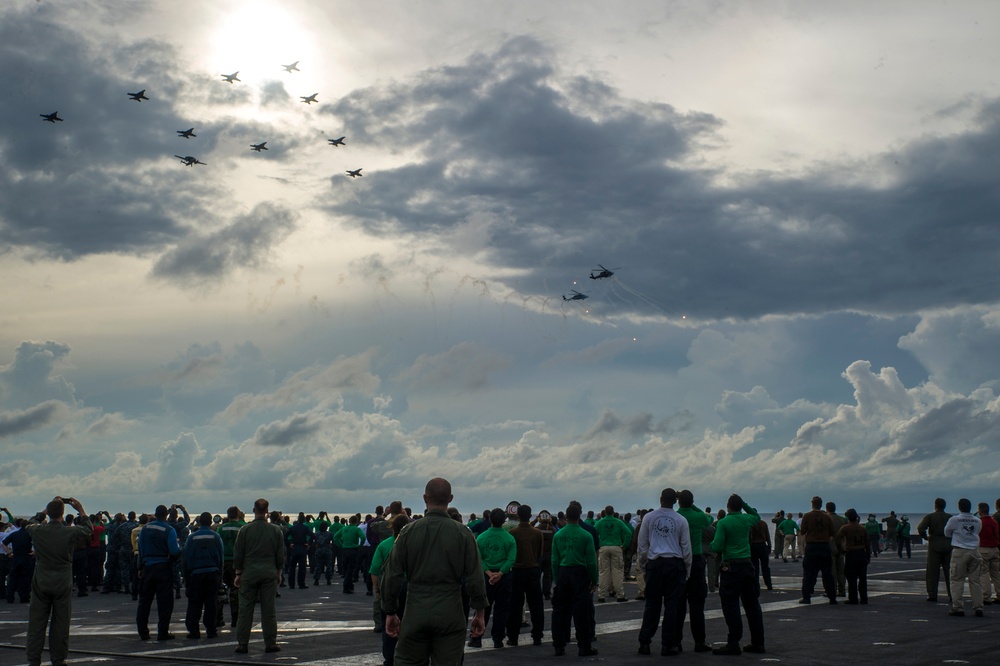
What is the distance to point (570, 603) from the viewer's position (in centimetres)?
1410

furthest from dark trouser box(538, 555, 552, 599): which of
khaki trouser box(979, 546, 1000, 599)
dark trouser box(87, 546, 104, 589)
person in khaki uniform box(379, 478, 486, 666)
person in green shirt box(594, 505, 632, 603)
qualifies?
person in khaki uniform box(379, 478, 486, 666)

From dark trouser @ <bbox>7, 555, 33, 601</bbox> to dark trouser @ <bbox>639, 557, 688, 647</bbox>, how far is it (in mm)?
17671

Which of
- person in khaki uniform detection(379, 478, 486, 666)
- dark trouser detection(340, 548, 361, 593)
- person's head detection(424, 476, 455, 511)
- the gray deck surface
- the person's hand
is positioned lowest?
the gray deck surface

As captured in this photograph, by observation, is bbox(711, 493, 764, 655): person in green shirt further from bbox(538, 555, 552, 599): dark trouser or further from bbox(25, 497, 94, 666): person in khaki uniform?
bbox(25, 497, 94, 666): person in khaki uniform

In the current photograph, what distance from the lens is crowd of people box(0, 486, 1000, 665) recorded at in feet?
26.3

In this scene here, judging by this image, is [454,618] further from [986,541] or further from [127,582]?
[127,582]

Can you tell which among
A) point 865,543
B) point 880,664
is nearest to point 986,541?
point 865,543

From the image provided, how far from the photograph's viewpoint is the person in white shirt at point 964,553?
18.3 meters

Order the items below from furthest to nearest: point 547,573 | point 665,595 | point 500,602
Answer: point 547,573 < point 500,602 < point 665,595

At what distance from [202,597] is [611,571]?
9.34 meters

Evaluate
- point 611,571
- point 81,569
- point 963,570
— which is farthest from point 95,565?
point 963,570

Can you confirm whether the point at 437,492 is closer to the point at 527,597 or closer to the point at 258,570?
the point at 258,570

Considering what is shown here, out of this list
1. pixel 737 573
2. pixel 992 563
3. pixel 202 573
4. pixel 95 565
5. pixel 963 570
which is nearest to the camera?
pixel 737 573

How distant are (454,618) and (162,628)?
32.6ft
